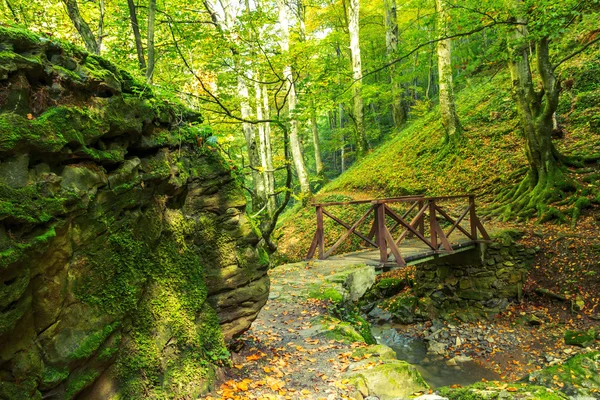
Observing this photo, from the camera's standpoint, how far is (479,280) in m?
8.91

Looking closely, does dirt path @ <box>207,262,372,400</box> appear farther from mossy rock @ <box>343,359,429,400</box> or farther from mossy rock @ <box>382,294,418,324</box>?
mossy rock @ <box>382,294,418,324</box>

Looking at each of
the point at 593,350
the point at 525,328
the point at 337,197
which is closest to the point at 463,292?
the point at 525,328

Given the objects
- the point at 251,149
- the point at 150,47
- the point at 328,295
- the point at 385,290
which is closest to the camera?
the point at 150,47

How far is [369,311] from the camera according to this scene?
396 inches

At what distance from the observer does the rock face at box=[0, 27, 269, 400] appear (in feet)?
6.59

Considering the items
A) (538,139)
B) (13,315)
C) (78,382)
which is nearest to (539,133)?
(538,139)

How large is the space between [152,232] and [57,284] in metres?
0.91

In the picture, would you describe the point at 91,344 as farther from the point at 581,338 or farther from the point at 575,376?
the point at 581,338

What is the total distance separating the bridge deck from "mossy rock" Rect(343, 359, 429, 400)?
2.97m

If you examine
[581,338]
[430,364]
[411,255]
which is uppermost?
[411,255]

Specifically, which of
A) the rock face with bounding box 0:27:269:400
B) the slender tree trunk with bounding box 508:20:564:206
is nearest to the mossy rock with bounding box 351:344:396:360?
the rock face with bounding box 0:27:269:400

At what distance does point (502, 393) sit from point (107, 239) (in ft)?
14.4

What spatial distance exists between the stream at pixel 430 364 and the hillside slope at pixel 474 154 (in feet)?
12.3

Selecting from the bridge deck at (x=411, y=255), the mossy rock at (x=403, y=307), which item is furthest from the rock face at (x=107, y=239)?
the mossy rock at (x=403, y=307)
